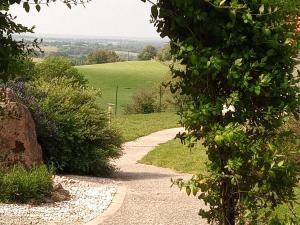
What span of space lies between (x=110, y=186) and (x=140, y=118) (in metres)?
20.5

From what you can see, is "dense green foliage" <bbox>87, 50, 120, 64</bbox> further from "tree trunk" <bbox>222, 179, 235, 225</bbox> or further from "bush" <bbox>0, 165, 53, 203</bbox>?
"tree trunk" <bbox>222, 179, 235, 225</bbox>

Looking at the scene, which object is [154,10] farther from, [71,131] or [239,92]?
[71,131]

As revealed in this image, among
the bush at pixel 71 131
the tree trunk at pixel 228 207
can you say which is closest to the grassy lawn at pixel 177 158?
the bush at pixel 71 131

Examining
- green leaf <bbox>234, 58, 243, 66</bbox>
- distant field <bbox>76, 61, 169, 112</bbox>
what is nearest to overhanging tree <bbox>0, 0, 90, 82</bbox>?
green leaf <bbox>234, 58, 243, 66</bbox>

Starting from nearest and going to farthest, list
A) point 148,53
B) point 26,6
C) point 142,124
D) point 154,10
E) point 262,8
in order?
point 26,6
point 262,8
point 154,10
point 142,124
point 148,53

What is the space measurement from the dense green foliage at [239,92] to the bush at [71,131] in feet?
28.6

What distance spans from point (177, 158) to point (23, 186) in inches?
361

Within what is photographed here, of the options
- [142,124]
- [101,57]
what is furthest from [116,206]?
[101,57]

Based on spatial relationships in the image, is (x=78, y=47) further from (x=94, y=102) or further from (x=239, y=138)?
(x=239, y=138)

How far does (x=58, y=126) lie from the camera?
12273mm

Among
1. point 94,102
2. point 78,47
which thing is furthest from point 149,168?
point 78,47

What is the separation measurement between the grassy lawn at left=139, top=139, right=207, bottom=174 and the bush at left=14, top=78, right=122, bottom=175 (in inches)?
134

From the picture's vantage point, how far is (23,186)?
353 inches

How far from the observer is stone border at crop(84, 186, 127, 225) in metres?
8.18
